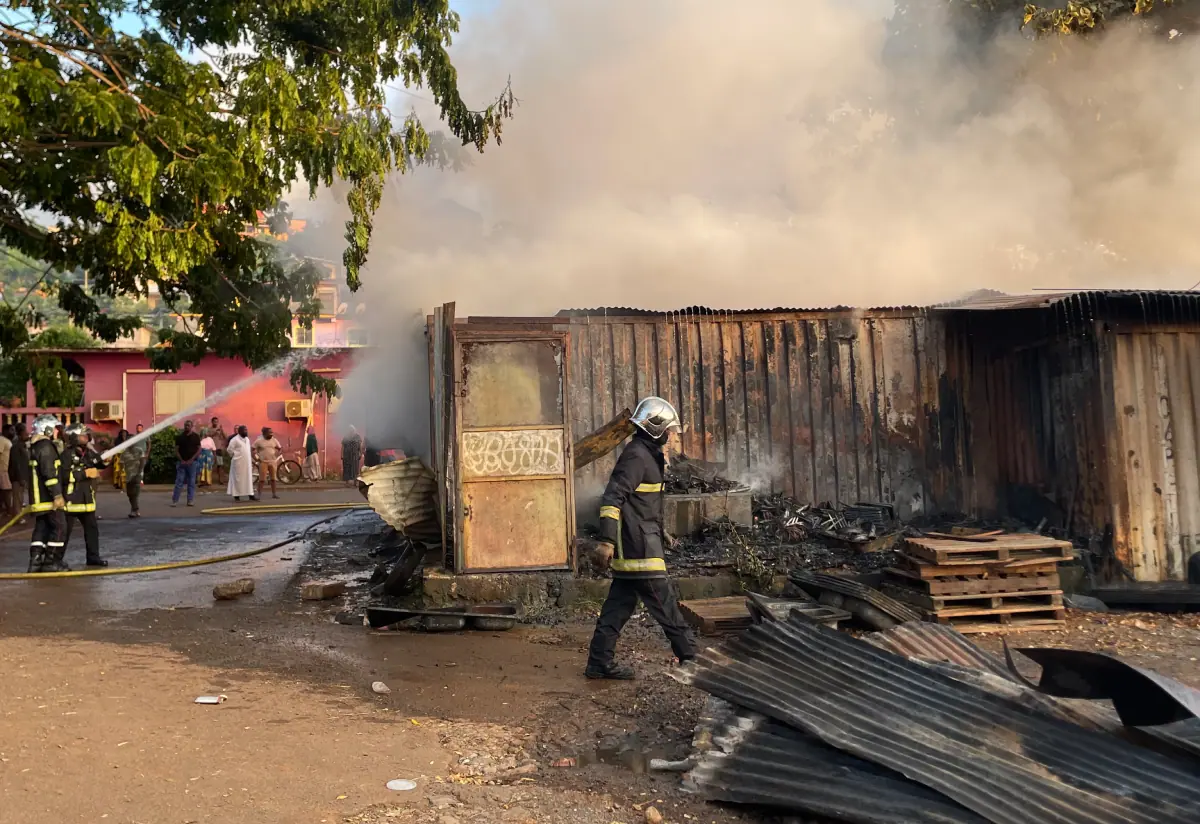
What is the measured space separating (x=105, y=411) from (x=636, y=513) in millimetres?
20444

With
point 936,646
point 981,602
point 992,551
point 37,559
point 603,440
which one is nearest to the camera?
point 936,646

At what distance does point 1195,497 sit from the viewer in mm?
7723

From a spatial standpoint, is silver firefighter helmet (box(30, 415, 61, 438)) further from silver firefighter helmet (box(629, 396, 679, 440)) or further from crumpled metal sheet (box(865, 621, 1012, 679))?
crumpled metal sheet (box(865, 621, 1012, 679))

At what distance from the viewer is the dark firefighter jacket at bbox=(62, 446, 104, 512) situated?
9148 mm

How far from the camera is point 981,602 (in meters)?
6.78

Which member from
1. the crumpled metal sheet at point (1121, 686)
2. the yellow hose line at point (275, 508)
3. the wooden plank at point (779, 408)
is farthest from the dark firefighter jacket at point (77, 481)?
the crumpled metal sheet at point (1121, 686)

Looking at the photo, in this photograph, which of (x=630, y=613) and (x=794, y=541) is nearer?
(x=630, y=613)

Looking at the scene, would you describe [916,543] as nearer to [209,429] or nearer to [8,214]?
[8,214]

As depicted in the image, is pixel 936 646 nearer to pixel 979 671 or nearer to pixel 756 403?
pixel 979 671

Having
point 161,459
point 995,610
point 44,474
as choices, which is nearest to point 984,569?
point 995,610

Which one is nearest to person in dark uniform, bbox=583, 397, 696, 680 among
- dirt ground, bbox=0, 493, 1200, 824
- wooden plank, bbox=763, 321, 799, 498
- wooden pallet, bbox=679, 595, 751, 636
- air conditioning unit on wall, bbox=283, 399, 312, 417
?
dirt ground, bbox=0, 493, 1200, 824

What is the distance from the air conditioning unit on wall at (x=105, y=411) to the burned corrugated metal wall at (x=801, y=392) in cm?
1713

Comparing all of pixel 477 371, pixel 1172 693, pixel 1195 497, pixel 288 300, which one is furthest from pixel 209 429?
pixel 1172 693

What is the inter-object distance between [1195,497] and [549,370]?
6183 mm
